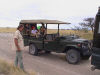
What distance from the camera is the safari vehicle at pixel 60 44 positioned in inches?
354

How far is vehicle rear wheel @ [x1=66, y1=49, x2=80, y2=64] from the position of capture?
8.95 metres

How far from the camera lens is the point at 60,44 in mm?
9742

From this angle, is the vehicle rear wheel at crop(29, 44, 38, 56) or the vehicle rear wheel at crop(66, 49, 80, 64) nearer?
the vehicle rear wheel at crop(66, 49, 80, 64)

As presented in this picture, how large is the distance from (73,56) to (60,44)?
1.09 metres

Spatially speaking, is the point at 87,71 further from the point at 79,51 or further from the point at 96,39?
the point at 96,39

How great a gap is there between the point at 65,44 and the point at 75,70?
1.93m

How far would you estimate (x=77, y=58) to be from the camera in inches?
352

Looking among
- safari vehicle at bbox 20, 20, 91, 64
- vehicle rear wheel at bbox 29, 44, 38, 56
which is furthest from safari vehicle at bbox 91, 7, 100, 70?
vehicle rear wheel at bbox 29, 44, 38, 56

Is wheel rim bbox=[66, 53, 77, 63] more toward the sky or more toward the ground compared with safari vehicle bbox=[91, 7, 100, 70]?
more toward the ground

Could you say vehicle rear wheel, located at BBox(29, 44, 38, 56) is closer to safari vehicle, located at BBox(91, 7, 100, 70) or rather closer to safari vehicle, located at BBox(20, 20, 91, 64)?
safari vehicle, located at BBox(20, 20, 91, 64)

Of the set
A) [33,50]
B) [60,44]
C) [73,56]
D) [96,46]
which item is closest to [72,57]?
[73,56]

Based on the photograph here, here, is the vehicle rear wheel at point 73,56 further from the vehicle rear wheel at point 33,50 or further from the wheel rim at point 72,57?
the vehicle rear wheel at point 33,50

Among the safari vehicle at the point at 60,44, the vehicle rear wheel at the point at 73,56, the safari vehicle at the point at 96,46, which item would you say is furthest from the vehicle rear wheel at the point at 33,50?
the safari vehicle at the point at 96,46

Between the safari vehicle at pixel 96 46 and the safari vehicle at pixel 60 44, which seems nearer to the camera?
the safari vehicle at pixel 96 46
